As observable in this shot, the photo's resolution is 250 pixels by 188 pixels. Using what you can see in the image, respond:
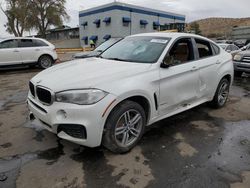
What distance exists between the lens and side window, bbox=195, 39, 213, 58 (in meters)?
4.62

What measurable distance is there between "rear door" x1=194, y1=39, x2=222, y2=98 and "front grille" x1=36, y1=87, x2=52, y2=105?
2718 millimetres

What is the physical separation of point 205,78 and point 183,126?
3.39ft

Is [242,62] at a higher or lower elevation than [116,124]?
higher

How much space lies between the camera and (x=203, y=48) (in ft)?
15.7

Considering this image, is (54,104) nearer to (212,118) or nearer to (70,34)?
(212,118)

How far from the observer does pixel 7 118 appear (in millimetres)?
4734

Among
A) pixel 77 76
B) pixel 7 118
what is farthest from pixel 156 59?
pixel 7 118

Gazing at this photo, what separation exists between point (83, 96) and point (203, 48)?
9.90 feet

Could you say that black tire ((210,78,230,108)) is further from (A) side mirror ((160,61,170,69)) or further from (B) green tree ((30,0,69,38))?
(B) green tree ((30,0,69,38))

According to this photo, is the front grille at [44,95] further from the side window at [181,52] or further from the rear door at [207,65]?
the rear door at [207,65]

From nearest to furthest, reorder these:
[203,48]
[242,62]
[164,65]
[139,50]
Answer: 1. [164,65]
2. [139,50]
3. [203,48]
4. [242,62]

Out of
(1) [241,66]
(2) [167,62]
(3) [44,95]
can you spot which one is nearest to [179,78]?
(2) [167,62]

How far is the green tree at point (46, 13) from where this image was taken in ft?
124

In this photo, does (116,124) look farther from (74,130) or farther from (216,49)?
(216,49)
